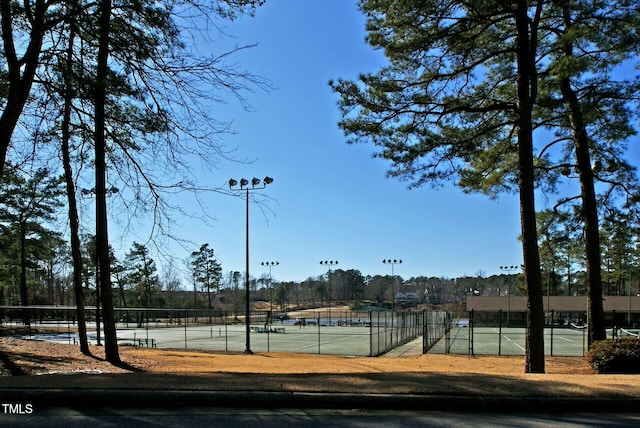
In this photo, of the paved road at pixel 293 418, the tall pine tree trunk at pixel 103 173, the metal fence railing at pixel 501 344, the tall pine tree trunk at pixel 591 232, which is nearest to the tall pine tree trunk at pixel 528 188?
the tall pine tree trunk at pixel 591 232

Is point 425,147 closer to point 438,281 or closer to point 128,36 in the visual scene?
point 128,36

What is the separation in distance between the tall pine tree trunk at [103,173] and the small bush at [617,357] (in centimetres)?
1236

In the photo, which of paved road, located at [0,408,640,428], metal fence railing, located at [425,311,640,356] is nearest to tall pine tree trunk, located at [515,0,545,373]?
metal fence railing, located at [425,311,640,356]

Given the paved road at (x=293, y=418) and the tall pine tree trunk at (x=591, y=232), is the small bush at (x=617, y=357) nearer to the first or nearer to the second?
the tall pine tree trunk at (x=591, y=232)

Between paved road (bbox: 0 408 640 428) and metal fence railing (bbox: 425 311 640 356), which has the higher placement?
paved road (bbox: 0 408 640 428)

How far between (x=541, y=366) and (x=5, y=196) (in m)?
26.9

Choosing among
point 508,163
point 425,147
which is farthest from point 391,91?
point 508,163

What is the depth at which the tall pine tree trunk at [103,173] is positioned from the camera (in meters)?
8.74

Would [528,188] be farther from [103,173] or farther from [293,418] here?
[103,173]

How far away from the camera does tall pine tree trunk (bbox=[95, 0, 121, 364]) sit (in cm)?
874

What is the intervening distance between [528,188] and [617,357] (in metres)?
4.53

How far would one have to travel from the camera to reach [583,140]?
51.4ft

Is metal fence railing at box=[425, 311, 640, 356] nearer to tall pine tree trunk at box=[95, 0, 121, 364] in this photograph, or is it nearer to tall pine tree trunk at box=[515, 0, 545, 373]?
tall pine tree trunk at box=[515, 0, 545, 373]

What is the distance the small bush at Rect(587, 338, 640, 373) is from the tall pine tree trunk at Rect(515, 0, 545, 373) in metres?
1.32
